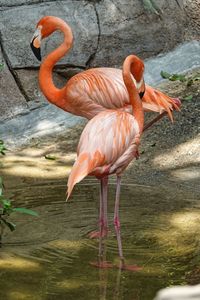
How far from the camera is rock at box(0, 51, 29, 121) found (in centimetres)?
595

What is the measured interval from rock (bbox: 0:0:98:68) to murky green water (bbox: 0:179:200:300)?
2.03 meters

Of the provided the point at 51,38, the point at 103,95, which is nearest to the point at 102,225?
the point at 103,95

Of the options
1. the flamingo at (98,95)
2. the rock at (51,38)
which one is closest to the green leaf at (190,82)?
the rock at (51,38)

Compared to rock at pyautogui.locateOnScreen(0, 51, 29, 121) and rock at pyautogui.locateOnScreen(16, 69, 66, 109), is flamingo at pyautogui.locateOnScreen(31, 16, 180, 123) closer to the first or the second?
rock at pyautogui.locateOnScreen(0, 51, 29, 121)

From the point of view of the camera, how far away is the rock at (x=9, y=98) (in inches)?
234

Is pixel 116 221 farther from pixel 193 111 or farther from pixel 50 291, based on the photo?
pixel 193 111

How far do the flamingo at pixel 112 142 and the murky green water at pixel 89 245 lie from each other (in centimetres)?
14

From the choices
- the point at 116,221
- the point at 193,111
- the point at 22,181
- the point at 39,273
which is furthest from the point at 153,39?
the point at 39,273

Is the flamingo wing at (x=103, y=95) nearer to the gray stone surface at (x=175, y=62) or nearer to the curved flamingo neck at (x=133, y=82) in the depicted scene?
the curved flamingo neck at (x=133, y=82)

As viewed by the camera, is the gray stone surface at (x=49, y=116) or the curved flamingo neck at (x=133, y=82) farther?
the gray stone surface at (x=49, y=116)

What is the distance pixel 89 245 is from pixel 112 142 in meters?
0.53

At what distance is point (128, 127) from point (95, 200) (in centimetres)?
85

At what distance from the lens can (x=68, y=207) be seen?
4020mm

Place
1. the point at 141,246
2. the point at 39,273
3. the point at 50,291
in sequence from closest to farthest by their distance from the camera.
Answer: the point at 50,291 < the point at 39,273 < the point at 141,246
